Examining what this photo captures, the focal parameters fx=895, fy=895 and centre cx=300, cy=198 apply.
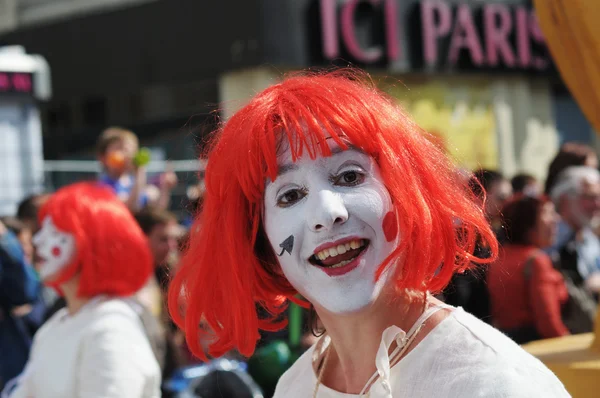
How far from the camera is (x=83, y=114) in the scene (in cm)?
1243

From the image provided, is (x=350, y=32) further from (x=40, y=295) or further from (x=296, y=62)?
(x=40, y=295)

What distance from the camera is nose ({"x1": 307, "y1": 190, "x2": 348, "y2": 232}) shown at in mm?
1747

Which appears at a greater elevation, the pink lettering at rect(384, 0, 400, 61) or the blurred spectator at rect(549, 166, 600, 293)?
the pink lettering at rect(384, 0, 400, 61)

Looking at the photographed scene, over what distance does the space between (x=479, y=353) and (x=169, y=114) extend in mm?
10131

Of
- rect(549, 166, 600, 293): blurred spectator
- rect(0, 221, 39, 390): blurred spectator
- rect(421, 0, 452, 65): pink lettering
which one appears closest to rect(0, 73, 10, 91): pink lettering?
rect(0, 221, 39, 390): blurred spectator

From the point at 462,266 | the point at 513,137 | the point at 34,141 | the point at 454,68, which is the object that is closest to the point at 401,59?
the point at 454,68

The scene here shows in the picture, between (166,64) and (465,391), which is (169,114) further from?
(465,391)

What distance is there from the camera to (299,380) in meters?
2.04

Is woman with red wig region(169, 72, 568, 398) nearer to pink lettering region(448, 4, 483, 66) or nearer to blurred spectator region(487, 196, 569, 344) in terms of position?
blurred spectator region(487, 196, 569, 344)

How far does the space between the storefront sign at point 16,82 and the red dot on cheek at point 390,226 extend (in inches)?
213

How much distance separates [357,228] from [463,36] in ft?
34.0

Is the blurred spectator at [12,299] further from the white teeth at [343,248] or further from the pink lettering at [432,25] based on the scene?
the pink lettering at [432,25]

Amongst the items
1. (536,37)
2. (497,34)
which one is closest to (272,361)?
(497,34)

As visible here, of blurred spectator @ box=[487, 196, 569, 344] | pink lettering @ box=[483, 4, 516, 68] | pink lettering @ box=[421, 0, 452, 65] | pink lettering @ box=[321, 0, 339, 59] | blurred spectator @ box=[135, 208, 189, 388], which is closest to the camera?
blurred spectator @ box=[487, 196, 569, 344]
